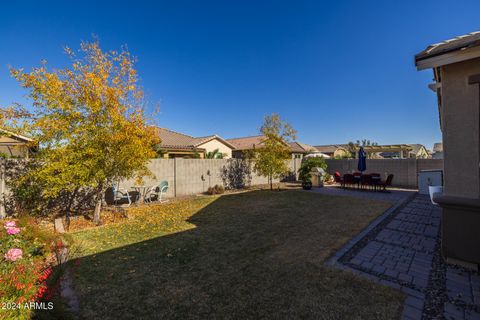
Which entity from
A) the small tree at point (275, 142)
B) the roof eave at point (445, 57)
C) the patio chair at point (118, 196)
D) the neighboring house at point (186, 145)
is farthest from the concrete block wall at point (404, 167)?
the patio chair at point (118, 196)

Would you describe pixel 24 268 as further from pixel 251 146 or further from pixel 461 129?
pixel 251 146

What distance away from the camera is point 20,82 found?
19.4ft

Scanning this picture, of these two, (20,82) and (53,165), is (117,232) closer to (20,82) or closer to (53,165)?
(53,165)

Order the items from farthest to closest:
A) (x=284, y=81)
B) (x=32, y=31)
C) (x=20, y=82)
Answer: (x=284, y=81) < (x=32, y=31) < (x=20, y=82)

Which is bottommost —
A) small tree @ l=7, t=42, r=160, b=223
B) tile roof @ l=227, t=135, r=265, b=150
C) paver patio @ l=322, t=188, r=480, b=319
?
paver patio @ l=322, t=188, r=480, b=319

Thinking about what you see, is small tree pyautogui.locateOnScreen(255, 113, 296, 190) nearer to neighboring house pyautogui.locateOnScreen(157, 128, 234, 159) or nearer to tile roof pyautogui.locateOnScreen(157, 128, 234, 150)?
neighboring house pyautogui.locateOnScreen(157, 128, 234, 159)

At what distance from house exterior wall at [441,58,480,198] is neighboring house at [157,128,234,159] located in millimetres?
16784

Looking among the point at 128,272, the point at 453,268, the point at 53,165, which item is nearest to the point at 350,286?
the point at 453,268

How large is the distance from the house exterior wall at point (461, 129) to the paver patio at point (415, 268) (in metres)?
1.50

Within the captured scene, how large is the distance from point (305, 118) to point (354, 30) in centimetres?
1567

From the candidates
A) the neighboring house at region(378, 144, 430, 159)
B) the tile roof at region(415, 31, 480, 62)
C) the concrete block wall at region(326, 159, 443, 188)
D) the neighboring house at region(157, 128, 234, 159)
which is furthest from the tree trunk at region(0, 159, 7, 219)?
the neighboring house at region(378, 144, 430, 159)

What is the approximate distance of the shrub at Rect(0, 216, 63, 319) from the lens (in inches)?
93.5

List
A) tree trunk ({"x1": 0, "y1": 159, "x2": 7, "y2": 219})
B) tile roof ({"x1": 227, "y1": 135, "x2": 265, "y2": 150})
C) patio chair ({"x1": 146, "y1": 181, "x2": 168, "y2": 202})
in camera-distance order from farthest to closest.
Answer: tile roof ({"x1": 227, "y1": 135, "x2": 265, "y2": 150}) < patio chair ({"x1": 146, "y1": 181, "x2": 168, "y2": 202}) < tree trunk ({"x1": 0, "y1": 159, "x2": 7, "y2": 219})

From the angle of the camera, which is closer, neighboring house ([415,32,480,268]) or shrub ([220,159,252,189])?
neighboring house ([415,32,480,268])
